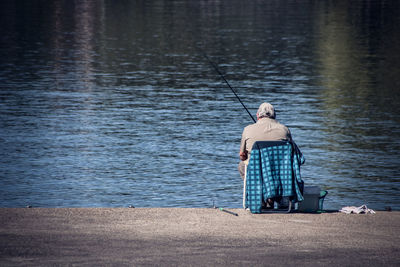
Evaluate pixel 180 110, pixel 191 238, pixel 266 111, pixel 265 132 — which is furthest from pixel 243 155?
pixel 180 110

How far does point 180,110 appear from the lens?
54.6ft

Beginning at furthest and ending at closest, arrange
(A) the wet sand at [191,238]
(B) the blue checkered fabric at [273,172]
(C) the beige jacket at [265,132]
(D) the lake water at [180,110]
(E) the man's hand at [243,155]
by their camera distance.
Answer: (D) the lake water at [180,110], (E) the man's hand at [243,155], (C) the beige jacket at [265,132], (B) the blue checkered fabric at [273,172], (A) the wet sand at [191,238]

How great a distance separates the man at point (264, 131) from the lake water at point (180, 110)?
1.43 meters

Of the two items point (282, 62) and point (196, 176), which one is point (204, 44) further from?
point (196, 176)

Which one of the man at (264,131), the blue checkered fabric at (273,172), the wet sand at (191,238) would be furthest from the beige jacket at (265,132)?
the wet sand at (191,238)

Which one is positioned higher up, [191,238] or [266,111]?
[266,111]

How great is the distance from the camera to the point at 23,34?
3225cm

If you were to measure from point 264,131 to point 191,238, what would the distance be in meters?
1.73

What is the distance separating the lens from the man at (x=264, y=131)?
28.5ft

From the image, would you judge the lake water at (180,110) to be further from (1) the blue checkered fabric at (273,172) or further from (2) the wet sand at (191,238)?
(2) the wet sand at (191,238)

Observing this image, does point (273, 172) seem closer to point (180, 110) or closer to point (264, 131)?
point (264, 131)

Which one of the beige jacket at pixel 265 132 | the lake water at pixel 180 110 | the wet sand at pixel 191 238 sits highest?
the beige jacket at pixel 265 132

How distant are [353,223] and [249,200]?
1.08 metres

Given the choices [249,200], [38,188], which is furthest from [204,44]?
[249,200]
